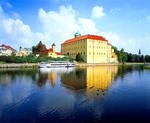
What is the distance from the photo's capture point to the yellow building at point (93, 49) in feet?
280

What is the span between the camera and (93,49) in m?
87.5

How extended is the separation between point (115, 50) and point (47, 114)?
96.5m

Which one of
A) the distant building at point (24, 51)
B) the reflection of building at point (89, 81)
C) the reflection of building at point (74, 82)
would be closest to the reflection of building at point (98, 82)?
the reflection of building at point (89, 81)

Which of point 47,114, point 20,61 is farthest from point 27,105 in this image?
point 20,61

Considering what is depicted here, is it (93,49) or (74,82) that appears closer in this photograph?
(74,82)

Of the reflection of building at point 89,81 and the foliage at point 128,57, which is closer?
the reflection of building at point 89,81

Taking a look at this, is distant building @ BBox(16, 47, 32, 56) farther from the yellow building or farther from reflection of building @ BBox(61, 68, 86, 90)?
reflection of building @ BBox(61, 68, 86, 90)

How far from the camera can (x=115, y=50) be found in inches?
4109

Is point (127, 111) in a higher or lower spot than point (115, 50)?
lower

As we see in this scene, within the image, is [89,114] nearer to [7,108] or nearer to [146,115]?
[146,115]

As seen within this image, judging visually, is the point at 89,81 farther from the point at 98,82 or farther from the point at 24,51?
the point at 24,51

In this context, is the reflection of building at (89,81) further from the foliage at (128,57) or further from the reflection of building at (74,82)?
the foliage at (128,57)

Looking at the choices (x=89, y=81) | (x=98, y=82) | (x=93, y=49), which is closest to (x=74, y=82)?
(x=89, y=81)

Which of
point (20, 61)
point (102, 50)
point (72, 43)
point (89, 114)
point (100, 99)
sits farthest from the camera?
point (72, 43)
